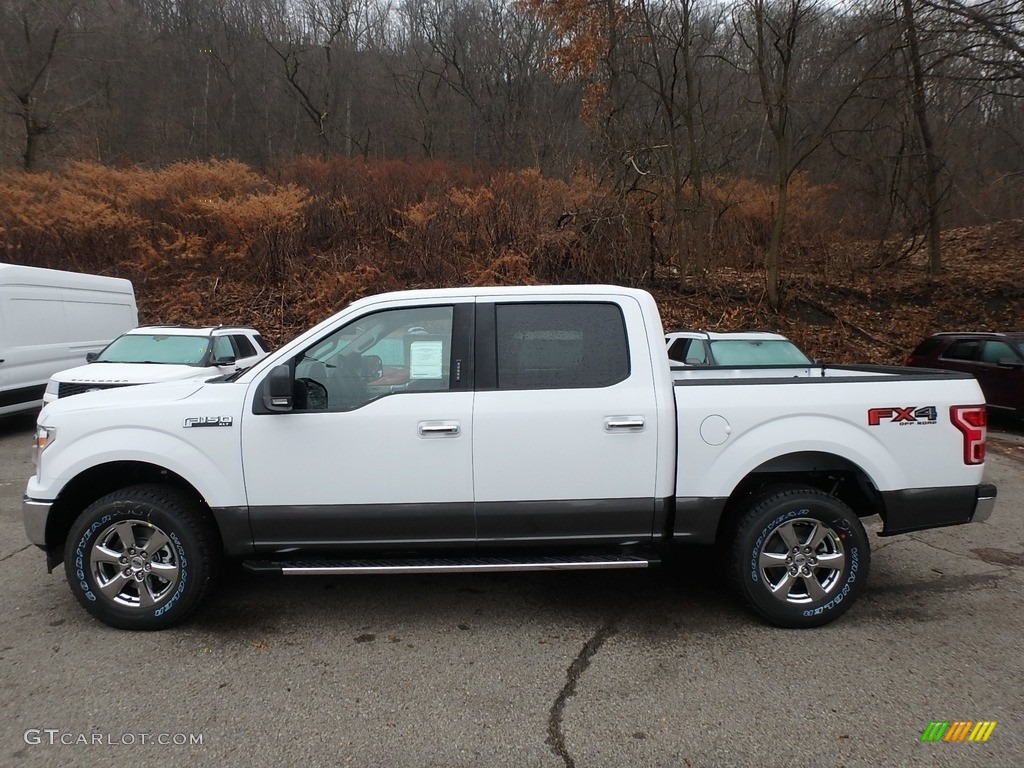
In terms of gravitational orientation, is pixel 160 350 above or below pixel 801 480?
above

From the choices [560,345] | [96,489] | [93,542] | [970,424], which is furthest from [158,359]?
[970,424]

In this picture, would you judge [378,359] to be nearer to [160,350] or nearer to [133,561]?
[133,561]

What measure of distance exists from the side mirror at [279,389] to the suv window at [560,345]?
46.3 inches

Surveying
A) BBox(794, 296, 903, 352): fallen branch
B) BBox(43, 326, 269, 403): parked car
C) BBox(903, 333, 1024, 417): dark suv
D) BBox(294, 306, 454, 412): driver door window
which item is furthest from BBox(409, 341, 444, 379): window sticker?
BBox(794, 296, 903, 352): fallen branch

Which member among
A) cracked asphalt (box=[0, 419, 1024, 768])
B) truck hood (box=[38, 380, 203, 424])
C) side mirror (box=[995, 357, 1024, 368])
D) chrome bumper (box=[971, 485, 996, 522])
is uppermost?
truck hood (box=[38, 380, 203, 424])

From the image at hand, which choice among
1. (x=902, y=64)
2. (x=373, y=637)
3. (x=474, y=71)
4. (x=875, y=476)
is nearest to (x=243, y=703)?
(x=373, y=637)

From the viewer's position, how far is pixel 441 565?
12.5 ft

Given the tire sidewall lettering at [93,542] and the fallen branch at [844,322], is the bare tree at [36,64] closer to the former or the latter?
the tire sidewall lettering at [93,542]

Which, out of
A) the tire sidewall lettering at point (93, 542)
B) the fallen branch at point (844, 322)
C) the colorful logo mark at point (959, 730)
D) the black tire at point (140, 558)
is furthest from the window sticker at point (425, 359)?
the fallen branch at point (844, 322)

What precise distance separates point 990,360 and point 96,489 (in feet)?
41.9

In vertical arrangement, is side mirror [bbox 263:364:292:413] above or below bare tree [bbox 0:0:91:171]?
below

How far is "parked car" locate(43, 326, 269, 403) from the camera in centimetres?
843

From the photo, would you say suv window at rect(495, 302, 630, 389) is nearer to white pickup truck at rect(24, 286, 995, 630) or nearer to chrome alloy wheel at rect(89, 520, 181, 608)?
white pickup truck at rect(24, 286, 995, 630)

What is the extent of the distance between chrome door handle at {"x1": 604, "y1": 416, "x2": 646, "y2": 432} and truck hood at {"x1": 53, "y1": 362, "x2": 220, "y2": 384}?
21.5 ft
